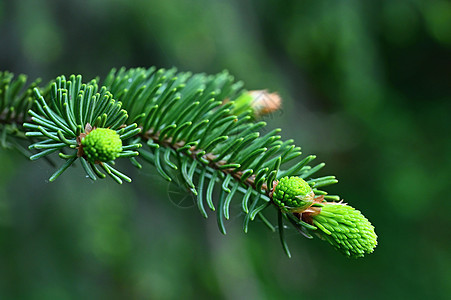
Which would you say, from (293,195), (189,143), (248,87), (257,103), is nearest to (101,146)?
(189,143)

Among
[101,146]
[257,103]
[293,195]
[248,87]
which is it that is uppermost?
[248,87]

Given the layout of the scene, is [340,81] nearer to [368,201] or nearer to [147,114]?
[368,201]

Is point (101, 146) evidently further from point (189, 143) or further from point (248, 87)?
point (248, 87)

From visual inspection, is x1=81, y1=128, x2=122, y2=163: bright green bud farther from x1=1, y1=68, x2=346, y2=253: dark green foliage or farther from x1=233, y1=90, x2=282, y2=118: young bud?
x1=233, y1=90, x2=282, y2=118: young bud

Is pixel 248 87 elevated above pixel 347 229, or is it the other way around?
pixel 248 87

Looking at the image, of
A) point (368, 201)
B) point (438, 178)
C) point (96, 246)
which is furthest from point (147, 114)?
point (368, 201)

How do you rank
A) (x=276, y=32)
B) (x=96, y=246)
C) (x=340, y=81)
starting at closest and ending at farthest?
1. (x=96, y=246)
2. (x=340, y=81)
3. (x=276, y=32)

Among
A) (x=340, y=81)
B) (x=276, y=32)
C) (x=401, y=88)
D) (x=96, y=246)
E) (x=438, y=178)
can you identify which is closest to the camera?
(x=96, y=246)
